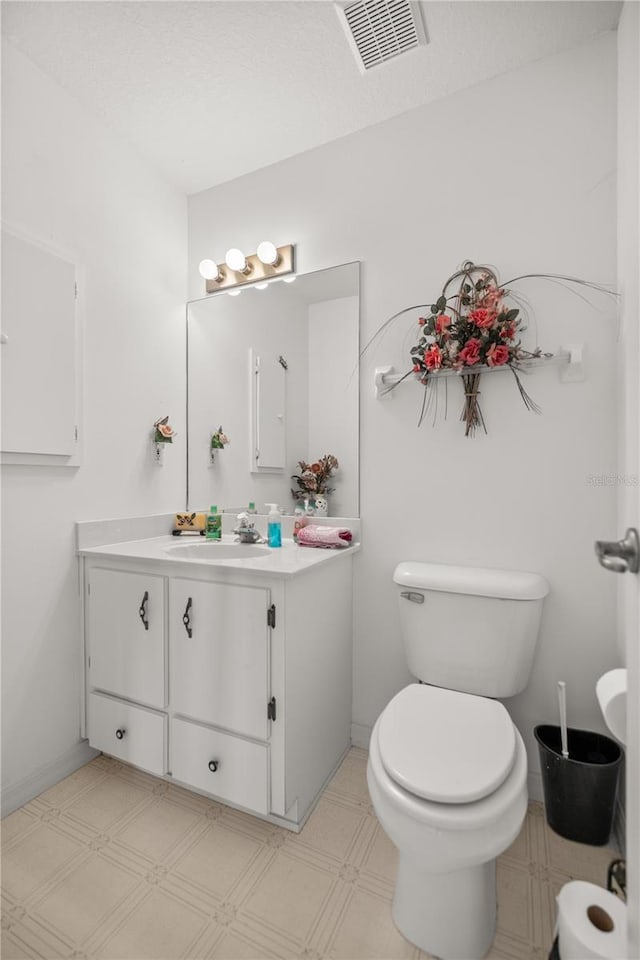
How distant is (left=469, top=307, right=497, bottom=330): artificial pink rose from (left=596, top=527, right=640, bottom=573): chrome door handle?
3.31 feet

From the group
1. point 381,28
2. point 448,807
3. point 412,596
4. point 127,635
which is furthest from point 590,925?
point 381,28

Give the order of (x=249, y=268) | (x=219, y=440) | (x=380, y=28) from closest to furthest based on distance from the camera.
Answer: (x=380, y=28), (x=249, y=268), (x=219, y=440)

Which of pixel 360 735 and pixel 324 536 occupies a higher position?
pixel 324 536

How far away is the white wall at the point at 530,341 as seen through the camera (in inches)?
57.0

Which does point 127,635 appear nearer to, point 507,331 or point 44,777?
point 44,777

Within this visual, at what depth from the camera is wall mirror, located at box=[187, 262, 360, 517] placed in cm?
185

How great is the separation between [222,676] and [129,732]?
50 centimetres

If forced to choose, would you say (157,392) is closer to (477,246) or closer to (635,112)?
(477,246)

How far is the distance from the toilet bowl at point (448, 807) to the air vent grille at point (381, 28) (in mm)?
2019

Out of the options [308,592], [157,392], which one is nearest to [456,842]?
[308,592]

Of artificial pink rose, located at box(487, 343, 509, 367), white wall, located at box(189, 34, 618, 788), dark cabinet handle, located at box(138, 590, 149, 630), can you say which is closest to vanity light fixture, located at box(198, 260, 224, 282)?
white wall, located at box(189, 34, 618, 788)

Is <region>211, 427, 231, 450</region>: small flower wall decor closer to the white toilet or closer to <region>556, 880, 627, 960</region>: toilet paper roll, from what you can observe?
the white toilet

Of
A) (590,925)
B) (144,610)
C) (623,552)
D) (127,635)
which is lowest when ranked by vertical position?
(590,925)

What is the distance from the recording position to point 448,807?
3.05ft
